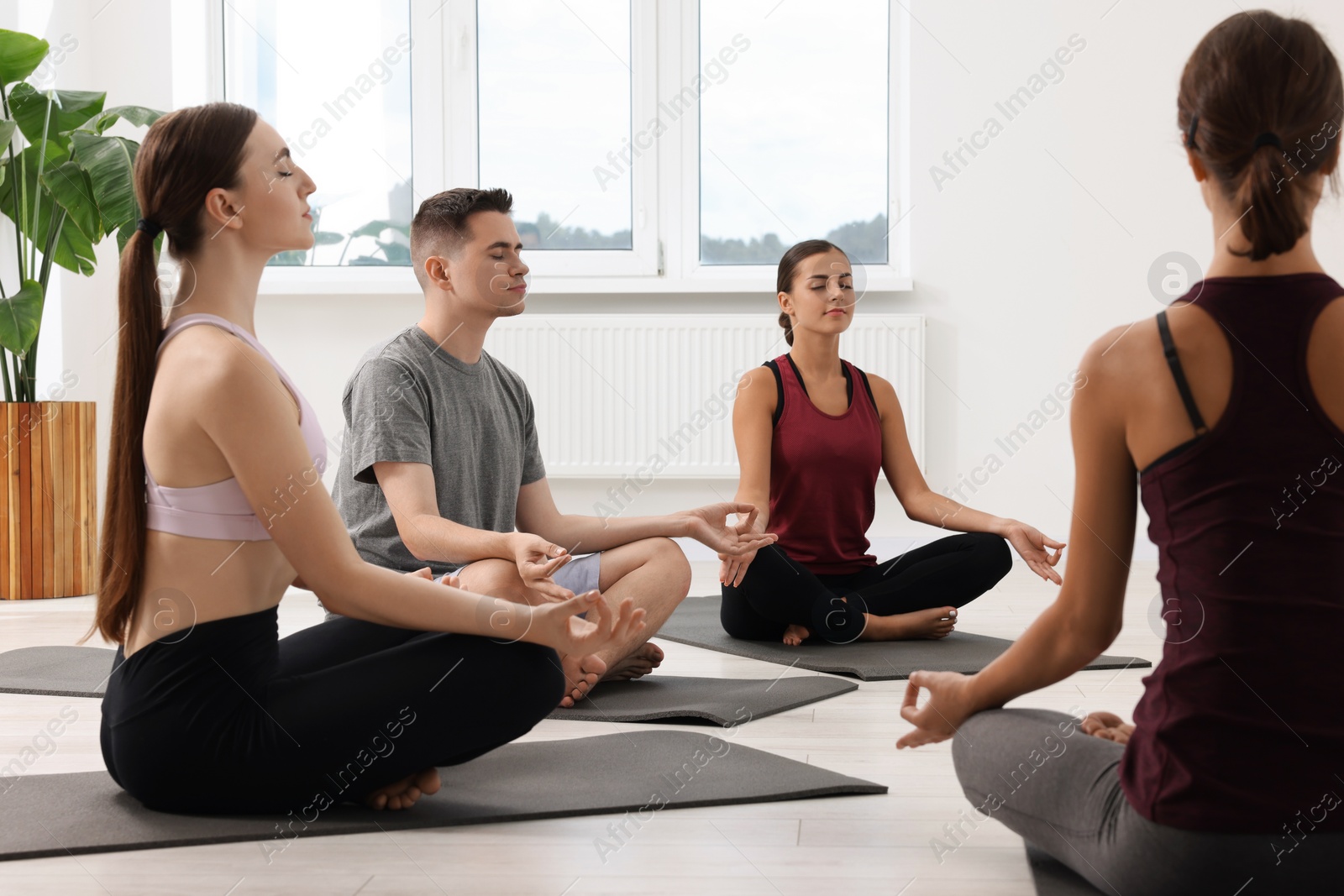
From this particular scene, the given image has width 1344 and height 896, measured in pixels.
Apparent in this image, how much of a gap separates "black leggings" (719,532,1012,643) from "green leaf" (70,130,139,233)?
6.82 ft

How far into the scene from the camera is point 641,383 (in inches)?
175

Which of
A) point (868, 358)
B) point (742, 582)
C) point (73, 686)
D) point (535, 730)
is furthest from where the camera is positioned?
point (868, 358)

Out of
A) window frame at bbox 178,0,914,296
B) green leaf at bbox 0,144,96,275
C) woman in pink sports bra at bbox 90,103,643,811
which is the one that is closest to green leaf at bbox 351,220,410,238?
window frame at bbox 178,0,914,296

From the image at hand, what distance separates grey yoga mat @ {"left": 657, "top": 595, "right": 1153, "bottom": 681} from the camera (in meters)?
2.43

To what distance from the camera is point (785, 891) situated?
4.05 feet

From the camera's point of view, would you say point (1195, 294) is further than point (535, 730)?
No

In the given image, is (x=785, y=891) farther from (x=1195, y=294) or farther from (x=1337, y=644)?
(x=1195, y=294)

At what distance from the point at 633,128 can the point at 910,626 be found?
2572mm

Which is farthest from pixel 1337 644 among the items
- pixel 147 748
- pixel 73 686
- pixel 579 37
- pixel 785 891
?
pixel 579 37

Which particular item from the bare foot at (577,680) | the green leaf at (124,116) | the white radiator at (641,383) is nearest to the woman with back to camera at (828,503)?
the bare foot at (577,680)

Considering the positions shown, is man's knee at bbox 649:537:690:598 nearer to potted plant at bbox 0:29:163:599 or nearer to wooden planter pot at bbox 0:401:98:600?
potted plant at bbox 0:29:163:599

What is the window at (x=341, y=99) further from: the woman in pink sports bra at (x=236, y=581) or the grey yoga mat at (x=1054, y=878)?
the grey yoga mat at (x=1054, y=878)

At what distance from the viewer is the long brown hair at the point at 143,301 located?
1351 mm

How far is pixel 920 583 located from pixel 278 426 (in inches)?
70.7
